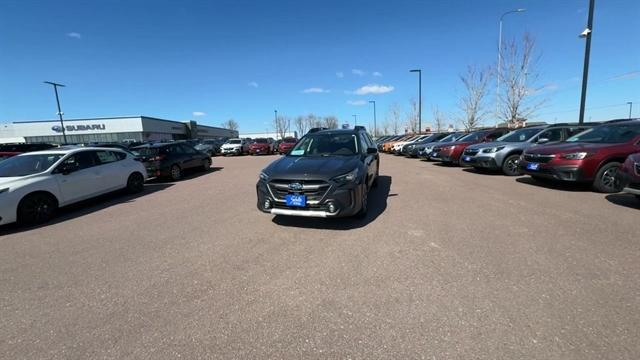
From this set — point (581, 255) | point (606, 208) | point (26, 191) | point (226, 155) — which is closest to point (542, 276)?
point (581, 255)

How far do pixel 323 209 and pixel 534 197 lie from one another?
17.2ft

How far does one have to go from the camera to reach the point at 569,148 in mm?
6898

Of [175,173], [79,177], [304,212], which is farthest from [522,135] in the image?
[79,177]

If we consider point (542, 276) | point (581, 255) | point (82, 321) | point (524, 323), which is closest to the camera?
point (524, 323)

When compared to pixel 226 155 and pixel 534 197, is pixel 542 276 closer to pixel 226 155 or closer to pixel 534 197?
pixel 534 197

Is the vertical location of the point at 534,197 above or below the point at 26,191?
below

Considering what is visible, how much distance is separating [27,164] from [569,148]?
12.6m

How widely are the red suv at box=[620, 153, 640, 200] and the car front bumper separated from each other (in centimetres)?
493

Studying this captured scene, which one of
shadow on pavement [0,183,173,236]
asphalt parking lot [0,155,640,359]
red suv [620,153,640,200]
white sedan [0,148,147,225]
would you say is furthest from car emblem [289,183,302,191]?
red suv [620,153,640,200]

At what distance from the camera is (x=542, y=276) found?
10.1 ft

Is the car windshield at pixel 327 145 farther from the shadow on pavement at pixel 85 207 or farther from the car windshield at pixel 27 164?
the car windshield at pixel 27 164

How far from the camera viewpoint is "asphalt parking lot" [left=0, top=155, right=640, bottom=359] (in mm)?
2230

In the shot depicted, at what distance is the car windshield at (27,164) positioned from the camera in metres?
6.15

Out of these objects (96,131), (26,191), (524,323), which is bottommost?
(524,323)
